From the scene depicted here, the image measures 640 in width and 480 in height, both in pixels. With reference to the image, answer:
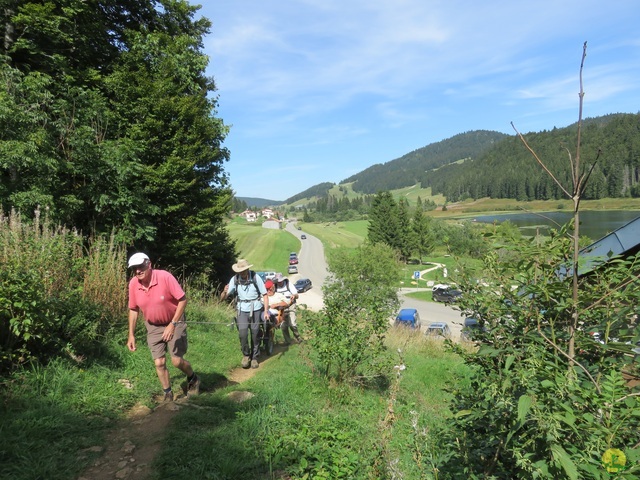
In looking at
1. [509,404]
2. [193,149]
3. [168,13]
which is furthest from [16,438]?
[168,13]

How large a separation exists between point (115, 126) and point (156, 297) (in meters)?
10.7

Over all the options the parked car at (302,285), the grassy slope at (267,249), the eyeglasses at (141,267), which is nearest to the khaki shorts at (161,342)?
the eyeglasses at (141,267)

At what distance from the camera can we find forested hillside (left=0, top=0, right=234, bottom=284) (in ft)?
26.6

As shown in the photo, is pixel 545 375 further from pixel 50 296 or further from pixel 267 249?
pixel 267 249

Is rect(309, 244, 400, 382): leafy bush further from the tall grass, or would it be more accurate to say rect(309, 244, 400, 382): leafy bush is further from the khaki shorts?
the tall grass

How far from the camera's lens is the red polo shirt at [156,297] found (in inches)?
183

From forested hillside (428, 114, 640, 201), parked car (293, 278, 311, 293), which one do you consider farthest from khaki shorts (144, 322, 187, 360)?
forested hillside (428, 114, 640, 201)

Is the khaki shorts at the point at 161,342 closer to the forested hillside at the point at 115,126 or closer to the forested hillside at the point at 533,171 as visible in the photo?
the forested hillside at the point at 115,126

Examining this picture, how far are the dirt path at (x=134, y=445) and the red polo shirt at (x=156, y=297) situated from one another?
3.56 ft

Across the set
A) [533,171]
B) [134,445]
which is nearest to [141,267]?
[134,445]

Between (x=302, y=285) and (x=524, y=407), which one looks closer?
(x=524, y=407)

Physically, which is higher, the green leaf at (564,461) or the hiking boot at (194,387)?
the green leaf at (564,461)

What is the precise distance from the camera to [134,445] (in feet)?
11.5

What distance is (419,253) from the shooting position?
2464 inches
